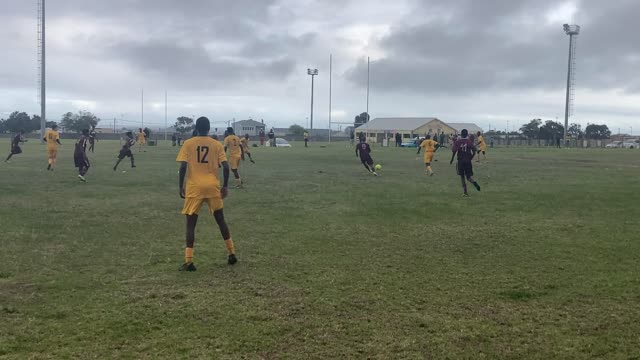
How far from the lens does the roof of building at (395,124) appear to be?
3585 inches

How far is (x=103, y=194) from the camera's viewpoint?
49.4 ft

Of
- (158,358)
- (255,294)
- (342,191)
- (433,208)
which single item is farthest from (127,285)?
(342,191)

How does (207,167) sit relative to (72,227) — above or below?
above

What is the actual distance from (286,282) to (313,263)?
3.30 ft

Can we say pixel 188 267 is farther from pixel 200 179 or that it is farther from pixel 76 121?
pixel 76 121

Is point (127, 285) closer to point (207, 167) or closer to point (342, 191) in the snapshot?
point (207, 167)

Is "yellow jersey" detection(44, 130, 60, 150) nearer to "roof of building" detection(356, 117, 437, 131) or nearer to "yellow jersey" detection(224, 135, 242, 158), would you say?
"yellow jersey" detection(224, 135, 242, 158)

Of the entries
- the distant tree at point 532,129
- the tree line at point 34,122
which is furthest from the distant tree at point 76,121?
the distant tree at point 532,129

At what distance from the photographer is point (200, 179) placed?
7250 mm

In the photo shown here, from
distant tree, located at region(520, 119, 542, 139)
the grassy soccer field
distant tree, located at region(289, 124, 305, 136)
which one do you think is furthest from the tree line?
the grassy soccer field

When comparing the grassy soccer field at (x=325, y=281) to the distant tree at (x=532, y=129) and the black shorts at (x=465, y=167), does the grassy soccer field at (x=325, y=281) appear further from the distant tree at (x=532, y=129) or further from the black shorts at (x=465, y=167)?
the distant tree at (x=532, y=129)

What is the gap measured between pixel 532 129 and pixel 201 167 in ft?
308

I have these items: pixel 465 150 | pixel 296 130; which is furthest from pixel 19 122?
pixel 465 150

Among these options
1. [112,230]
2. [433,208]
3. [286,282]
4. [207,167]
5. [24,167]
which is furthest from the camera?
[24,167]
